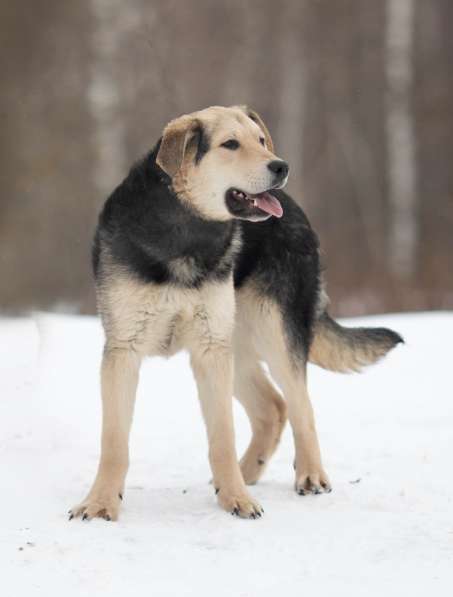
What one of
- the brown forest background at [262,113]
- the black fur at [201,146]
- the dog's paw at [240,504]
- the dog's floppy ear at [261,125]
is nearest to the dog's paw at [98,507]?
the dog's paw at [240,504]

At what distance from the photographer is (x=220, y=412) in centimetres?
467

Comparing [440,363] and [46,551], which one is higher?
[46,551]

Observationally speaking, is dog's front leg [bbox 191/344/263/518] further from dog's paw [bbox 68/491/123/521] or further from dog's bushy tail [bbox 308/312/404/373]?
dog's bushy tail [bbox 308/312/404/373]

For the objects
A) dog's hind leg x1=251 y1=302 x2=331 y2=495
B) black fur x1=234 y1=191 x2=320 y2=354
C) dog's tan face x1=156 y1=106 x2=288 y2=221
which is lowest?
dog's hind leg x1=251 y1=302 x2=331 y2=495

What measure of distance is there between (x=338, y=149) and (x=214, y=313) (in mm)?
17866

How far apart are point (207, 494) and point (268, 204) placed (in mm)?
1396

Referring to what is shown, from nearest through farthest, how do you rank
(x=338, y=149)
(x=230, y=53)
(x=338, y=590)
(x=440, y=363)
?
(x=338, y=590) < (x=440, y=363) < (x=230, y=53) < (x=338, y=149)

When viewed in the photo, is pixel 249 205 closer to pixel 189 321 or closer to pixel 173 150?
pixel 173 150

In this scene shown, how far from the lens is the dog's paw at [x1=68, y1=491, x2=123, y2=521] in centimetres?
427

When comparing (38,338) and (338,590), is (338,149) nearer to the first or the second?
(38,338)

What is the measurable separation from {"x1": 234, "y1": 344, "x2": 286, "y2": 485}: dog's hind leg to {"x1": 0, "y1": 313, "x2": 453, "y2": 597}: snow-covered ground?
0.40ft

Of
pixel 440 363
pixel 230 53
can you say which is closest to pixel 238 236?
pixel 440 363

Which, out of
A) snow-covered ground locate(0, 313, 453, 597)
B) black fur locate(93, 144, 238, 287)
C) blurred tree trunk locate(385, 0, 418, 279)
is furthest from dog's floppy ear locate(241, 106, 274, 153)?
blurred tree trunk locate(385, 0, 418, 279)

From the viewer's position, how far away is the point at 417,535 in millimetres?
4113
